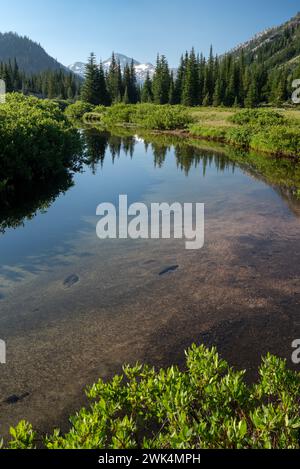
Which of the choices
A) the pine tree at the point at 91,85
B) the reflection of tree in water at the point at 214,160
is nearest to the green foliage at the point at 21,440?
the reflection of tree in water at the point at 214,160

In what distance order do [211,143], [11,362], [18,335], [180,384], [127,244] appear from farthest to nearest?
[211,143] < [127,244] < [18,335] < [11,362] < [180,384]

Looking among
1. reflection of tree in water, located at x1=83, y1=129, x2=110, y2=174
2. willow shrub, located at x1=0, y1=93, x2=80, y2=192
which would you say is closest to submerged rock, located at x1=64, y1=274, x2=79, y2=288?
willow shrub, located at x1=0, y1=93, x2=80, y2=192

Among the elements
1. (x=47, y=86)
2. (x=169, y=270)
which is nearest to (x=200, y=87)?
(x=47, y=86)

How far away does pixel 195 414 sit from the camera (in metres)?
4.83

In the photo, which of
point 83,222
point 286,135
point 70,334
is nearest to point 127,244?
point 83,222

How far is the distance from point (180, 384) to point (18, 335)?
17.4 feet

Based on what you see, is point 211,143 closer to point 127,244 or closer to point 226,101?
point 127,244

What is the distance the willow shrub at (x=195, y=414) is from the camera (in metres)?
3.96

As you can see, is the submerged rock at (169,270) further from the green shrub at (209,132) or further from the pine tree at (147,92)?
the pine tree at (147,92)

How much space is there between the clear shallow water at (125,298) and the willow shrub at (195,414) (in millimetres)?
2226

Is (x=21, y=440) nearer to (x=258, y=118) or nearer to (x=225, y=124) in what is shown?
(x=258, y=118)

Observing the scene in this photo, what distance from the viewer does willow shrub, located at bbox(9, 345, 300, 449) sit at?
396 cm

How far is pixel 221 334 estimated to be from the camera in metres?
9.08

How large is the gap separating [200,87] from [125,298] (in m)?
101
